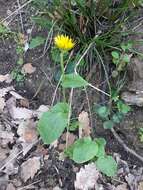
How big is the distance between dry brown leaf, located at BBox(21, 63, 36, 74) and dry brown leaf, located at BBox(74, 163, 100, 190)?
74 cm

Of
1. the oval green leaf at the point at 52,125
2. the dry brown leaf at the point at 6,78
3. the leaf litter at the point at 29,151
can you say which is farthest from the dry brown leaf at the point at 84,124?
the dry brown leaf at the point at 6,78

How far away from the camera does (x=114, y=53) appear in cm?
266

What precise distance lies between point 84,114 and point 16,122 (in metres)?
0.41

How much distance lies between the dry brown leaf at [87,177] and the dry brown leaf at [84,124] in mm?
203

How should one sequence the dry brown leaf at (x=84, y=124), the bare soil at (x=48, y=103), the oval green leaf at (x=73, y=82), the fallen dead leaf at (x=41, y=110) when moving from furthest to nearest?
the fallen dead leaf at (x=41, y=110), the dry brown leaf at (x=84, y=124), the bare soil at (x=48, y=103), the oval green leaf at (x=73, y=82)

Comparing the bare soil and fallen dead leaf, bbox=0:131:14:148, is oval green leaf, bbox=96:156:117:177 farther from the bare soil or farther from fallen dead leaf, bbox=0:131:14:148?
fallen dead leaf, bbox=0:131:14:148

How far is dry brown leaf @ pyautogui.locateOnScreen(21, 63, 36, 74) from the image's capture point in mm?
2850

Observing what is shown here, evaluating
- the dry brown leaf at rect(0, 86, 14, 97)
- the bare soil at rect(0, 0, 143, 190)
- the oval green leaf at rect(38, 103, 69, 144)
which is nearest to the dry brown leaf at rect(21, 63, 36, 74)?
the bare soil at rect(0, 0, 143, 190)

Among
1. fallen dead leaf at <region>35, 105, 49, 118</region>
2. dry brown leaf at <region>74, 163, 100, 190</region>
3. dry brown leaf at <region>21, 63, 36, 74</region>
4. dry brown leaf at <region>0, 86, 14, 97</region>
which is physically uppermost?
dry brown leaf at <region>21, 63, 36, 74</region>

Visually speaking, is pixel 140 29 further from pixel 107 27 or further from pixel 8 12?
pixel 8 12

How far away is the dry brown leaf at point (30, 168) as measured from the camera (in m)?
2.48

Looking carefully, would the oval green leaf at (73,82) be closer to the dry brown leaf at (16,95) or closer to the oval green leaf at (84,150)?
the oval green leaf at (84,150)

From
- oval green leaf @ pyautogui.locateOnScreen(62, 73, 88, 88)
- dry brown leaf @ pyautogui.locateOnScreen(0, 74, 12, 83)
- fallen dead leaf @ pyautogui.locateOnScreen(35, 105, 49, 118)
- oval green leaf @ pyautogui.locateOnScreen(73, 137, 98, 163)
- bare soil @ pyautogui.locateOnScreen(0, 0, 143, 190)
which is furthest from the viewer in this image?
dry brown leaf @ pyautogui.locateOnScreen(0, 74, 12, 83)

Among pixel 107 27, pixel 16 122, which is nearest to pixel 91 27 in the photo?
pixel 107 27
